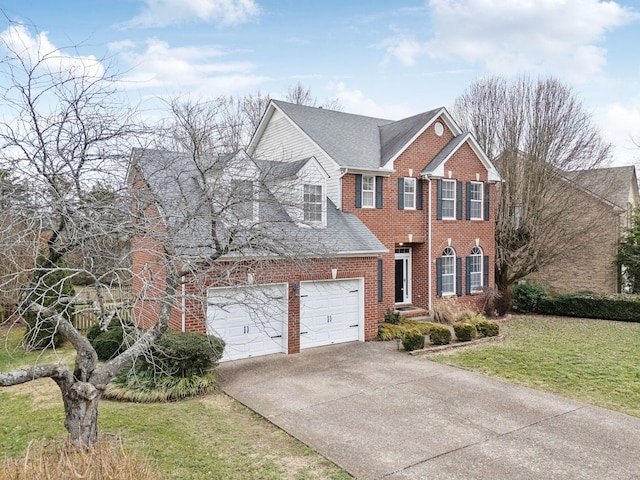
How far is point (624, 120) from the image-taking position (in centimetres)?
2369

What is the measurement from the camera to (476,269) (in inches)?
789

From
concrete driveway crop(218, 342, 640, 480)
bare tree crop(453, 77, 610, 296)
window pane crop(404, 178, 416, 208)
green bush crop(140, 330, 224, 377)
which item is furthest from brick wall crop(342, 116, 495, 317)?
green bush crop(140, 330, 224, 377)

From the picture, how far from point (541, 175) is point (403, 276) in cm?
911

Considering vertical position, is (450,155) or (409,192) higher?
(450,155)

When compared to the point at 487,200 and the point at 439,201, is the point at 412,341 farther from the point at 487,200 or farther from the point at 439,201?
the point at 487,200

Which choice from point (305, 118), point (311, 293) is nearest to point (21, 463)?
point (311, 293)

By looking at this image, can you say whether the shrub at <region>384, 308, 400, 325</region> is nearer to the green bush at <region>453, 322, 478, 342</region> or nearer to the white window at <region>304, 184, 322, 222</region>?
the green bush at <region>453, 322, 478, 342</region>

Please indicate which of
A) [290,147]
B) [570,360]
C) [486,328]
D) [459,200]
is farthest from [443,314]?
[290,147]

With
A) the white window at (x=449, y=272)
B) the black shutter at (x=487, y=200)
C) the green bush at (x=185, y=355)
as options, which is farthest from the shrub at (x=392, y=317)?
the green bush at (x=185, y=355)

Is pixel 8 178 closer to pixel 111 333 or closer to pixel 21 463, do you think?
pixel 21 463

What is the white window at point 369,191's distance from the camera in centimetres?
1683

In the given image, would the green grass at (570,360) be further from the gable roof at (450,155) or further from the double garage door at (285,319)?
the gable roof at (450,155)

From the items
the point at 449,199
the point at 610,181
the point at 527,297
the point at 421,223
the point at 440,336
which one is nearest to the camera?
the point at 440,336

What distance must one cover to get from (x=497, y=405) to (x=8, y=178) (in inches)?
349
